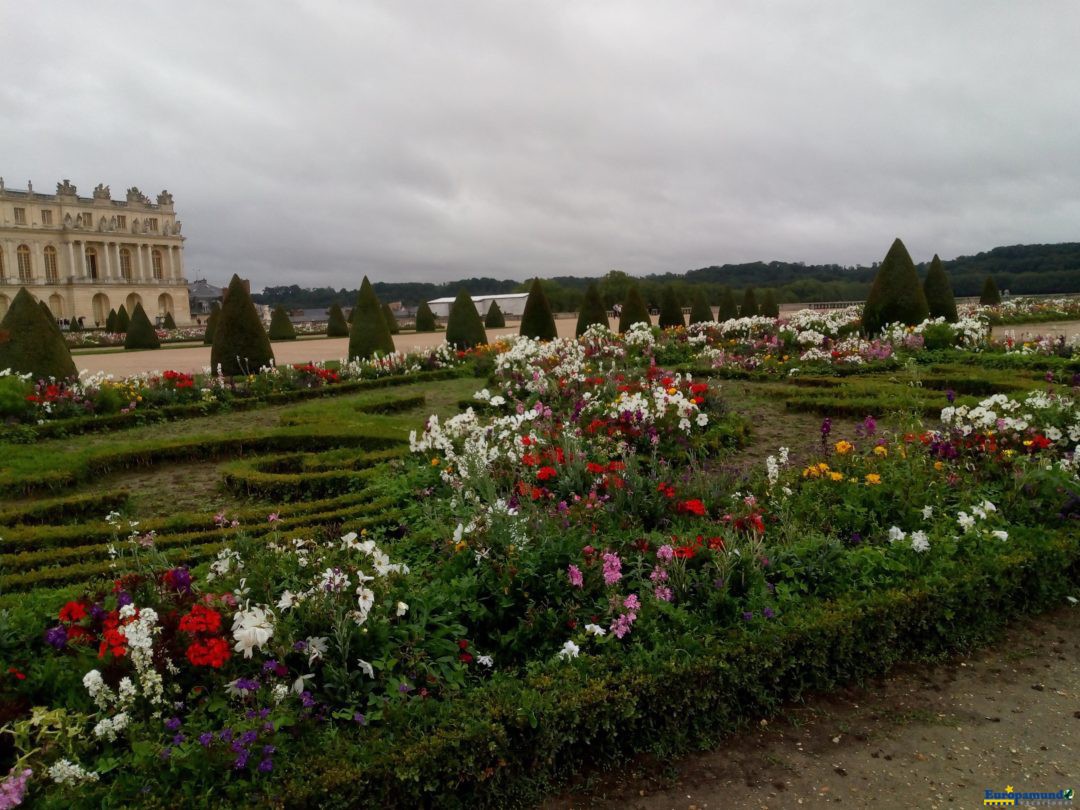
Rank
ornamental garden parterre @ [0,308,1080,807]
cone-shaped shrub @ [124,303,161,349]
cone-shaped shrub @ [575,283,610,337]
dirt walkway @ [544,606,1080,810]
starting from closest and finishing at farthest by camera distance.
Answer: ornamental garden parterre @ [0,308,1080,807] → dirt walkway @ [544,606,1080,810] → cone-shaped shrub @ [575,283,610,337] → cone-shaped shrub @ [124,303,161,349]

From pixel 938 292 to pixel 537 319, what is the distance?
12165 mm

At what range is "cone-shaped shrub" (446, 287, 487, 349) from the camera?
69.1 feet

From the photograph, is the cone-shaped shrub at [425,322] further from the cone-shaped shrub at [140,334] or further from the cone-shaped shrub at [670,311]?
the cone-shaped shrub at [670,311]

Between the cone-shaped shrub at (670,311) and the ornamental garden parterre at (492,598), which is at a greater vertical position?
the cone-shaped shrub at (670,311)

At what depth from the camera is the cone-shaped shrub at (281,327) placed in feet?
109

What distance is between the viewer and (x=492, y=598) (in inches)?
149

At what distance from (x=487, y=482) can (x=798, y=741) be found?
→ 2.36 meters

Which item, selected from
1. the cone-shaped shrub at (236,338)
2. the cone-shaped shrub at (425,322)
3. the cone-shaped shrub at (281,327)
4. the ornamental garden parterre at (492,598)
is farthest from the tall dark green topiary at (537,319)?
the cone-shaped shrub at (425,322)

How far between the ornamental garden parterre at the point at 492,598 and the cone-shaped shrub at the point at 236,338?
770 centimetres

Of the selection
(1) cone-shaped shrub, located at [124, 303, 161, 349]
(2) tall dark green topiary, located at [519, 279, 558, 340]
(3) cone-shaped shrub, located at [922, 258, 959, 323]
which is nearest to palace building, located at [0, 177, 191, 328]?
(1) cone-shaped shrub, located at [124, 303, 161, 349]

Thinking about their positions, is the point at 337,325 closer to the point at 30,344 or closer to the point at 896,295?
the point at 30,344

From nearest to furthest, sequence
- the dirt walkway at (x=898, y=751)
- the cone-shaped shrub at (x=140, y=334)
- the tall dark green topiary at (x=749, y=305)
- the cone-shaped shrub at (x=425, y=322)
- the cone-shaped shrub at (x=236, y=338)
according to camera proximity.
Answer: the dirt walkway at (x=898, y=751), the cone-shaped shrub at (x=236, y=338), the cone-shaped shrub at (x=140, y=334), the tall dark green topiary at (x=749, y=305), the cone-shaped shrub at (x=425, y=322)

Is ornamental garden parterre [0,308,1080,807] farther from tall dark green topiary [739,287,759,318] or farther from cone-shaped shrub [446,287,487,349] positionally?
tall dark green topiary [739,287,759,318]

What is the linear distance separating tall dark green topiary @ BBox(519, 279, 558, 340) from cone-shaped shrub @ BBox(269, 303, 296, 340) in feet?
54.0
